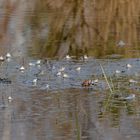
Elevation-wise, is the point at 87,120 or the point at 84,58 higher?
the point at 84,58

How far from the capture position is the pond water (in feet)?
17.6

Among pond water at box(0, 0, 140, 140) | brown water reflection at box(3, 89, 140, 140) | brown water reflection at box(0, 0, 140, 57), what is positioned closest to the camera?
brown water reflection at box(3, 89, 140, 140)

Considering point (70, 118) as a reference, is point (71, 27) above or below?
above

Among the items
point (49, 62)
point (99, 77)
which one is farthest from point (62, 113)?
point (49, 62)

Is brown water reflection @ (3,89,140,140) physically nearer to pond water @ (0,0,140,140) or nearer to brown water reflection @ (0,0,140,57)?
pond water @ (0,0,140,140)

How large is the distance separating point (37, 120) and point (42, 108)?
1.27 ft

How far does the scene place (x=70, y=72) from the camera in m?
7.45

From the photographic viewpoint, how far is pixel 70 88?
21.9 feet

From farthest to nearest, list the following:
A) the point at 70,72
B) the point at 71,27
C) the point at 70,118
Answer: the point at 71,27 < the point at 70,72 < the point at 70,118

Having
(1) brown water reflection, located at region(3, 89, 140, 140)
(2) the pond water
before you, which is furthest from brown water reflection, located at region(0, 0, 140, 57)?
(1) brown water reflection, located at region(3, 89, 140, 140)

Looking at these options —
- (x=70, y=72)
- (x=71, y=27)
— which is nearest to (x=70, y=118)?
(x=70, y=72)

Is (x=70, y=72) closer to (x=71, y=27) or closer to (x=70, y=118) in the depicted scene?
(x=70, y=118)

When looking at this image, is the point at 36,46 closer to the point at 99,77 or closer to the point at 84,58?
the point at 84,58

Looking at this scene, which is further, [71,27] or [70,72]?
[71,27]
